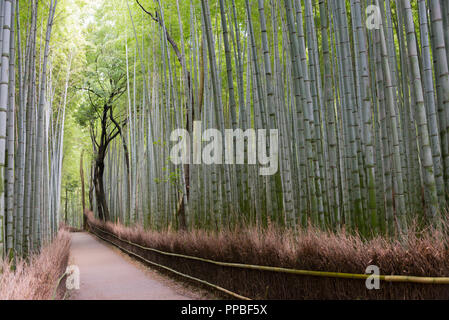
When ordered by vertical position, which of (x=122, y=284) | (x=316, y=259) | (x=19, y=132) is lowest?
(x=122, y=284)

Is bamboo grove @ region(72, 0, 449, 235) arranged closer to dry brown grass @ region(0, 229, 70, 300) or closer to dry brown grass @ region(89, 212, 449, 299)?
dry brown grass @ region(89, 212, 449, 299)

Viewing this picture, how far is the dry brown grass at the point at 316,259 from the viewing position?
196 centimetres

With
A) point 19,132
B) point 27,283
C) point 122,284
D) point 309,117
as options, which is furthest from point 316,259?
point 122,284

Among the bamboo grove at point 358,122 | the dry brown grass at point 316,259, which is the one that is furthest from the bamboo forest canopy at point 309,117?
the dry brown grass at point 316,259

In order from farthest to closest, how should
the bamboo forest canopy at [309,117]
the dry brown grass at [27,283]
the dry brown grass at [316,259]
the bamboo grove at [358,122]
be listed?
the bamboo forest canopy at [309,117] < the bamboo grove at [358,122] < the dry brown grass at [27,283] < the dry brown grass at [316,259]

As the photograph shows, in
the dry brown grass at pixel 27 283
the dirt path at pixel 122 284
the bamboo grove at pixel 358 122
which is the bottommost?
the dirt path at pixel 122 284

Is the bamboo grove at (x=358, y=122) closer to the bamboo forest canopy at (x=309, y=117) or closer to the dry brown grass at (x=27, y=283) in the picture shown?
the bamboo forest canopy at (x=309, y=117)

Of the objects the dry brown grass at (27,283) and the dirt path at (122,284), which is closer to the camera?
the dry brown grass at (27,283)

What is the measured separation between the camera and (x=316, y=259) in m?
2.65

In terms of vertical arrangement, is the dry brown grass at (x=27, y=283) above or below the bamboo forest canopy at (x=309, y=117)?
below

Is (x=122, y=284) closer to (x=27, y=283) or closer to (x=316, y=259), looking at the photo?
(x=27, y=283)

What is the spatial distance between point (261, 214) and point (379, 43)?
6.57ft

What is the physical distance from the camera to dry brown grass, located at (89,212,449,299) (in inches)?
77.0
